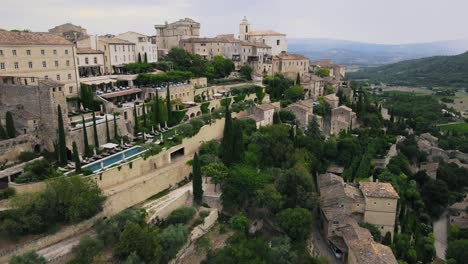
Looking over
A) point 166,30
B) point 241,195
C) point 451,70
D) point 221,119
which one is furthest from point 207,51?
point 451,70

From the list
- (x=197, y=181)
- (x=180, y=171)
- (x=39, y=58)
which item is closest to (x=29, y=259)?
(x=197, y=181)

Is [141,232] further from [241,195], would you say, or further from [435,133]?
[435,133]

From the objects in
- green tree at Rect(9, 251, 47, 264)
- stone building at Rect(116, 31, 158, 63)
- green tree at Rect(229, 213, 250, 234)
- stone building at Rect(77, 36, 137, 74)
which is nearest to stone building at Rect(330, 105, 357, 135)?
green tree at Rect(229, 213, 250, 234)

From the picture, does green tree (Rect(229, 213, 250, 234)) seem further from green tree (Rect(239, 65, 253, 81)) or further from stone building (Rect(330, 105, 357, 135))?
green tree (Rect(239, 65, 253, 81))

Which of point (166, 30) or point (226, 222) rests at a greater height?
point (166, 30)

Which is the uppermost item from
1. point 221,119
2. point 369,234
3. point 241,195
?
point 221,119
